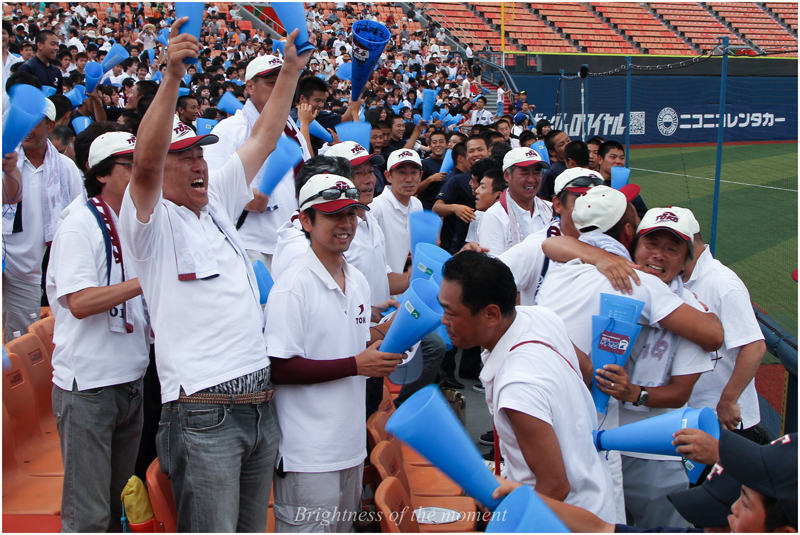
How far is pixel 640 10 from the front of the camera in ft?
99.7

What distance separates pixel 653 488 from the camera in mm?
2717

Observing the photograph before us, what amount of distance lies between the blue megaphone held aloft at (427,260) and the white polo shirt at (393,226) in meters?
1.30

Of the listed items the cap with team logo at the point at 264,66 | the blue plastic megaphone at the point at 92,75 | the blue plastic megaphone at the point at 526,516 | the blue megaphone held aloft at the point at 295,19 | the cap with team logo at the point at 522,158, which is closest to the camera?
the blue plastic megaphone at the point at 526,516

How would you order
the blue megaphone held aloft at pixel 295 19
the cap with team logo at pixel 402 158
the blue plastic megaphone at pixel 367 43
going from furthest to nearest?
the cap with team logo at pixel 402 158 < the blue plastic megaphone at pixel 367 43 < the blue megaphone held aloft at pixel 295 19

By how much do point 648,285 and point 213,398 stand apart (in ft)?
5.55

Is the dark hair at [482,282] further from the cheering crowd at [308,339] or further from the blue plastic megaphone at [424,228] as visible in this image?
the blue plastic megaphone at [424,228]

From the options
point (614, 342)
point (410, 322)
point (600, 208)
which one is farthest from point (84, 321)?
point (600, 208)

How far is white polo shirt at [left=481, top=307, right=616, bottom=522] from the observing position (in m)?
1.87

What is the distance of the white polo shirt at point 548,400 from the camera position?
1.87 meters

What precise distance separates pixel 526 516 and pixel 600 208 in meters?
1.73

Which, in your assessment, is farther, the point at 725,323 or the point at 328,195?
the point at 725,323

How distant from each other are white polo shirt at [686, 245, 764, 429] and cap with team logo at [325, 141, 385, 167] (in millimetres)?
1901

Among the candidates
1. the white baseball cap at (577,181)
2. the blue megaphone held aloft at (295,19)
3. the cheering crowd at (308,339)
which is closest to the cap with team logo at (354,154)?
the cheering crowd at (308,339)

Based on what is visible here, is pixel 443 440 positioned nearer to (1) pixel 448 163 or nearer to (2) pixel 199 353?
(2) pixel 199 353
